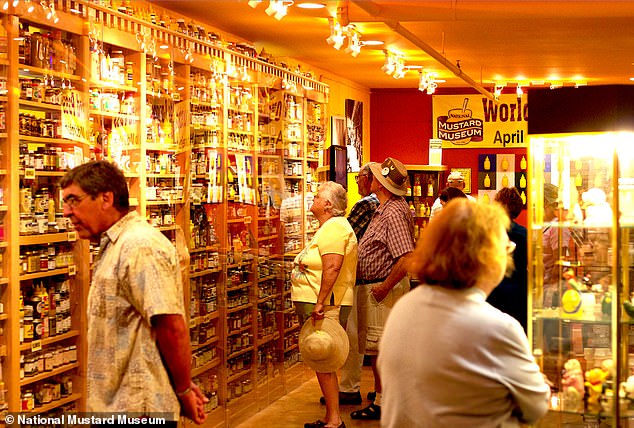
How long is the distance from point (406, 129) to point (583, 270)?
36.1 ft

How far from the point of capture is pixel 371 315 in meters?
6.88

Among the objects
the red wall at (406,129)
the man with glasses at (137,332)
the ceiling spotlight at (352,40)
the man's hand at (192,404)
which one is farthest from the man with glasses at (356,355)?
the red wall at (406,129)

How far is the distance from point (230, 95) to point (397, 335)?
4.80m

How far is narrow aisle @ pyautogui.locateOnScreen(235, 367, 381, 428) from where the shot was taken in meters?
6.84

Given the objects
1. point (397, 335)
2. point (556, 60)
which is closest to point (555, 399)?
point (397, 335)

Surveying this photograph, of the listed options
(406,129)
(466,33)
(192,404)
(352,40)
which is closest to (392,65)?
(466,33)

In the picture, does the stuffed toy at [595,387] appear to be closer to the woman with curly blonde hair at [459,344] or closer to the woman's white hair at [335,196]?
the woman with curly blonde hair at [459,344]

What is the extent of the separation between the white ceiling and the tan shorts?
2016 mm

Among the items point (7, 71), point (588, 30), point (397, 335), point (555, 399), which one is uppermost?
point (588, 30)

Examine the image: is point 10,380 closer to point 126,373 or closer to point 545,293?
point 126,373

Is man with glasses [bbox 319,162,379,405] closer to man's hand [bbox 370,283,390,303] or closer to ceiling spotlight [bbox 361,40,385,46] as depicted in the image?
man's hand [bbox 370,283,390,303]

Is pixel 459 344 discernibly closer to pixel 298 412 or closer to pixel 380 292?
pixel 380 292

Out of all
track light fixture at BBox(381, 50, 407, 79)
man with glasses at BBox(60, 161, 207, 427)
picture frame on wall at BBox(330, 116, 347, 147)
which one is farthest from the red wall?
man with glasses at BBox(60, 161, 207, 427)

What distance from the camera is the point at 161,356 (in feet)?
10.5
